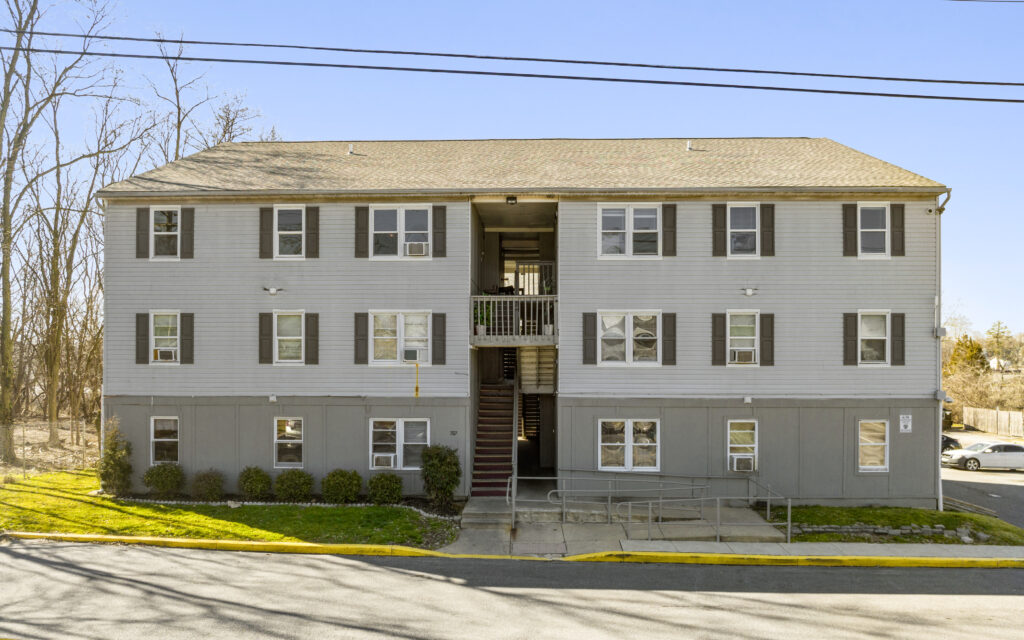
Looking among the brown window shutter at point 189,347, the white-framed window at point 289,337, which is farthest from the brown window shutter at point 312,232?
the brown window shutter at point 189,347

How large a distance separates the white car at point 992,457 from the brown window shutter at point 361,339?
80.7ft

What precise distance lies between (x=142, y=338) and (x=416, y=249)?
7912 mm

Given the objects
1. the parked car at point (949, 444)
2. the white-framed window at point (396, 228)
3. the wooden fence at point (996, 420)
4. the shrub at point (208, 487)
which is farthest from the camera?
the wooden fence at point (996, 420)

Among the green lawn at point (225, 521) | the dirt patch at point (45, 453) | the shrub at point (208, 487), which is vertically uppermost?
the shrub at point (208, 487)

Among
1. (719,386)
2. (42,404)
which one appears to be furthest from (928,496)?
(42,404)

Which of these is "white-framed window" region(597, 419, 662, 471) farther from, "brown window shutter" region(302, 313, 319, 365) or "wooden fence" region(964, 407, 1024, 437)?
"wooden fence" region(964, 407, 1024, 437)

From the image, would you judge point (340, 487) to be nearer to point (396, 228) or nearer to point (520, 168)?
point (396, 228)

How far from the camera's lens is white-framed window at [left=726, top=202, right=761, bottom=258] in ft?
55.4

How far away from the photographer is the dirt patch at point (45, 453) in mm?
20438

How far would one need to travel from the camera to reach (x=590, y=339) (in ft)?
55.5

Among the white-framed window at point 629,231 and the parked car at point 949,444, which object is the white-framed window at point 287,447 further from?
the parked car at point 949,444

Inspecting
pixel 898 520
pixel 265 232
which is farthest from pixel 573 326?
pixel 898 520

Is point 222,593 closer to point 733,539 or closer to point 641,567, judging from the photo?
point 641,567

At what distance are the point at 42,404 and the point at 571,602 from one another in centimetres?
3795
